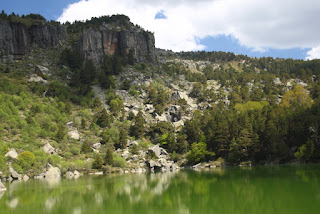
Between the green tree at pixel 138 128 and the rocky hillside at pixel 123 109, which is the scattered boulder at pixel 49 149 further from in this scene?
the green tree at pixel 138 128

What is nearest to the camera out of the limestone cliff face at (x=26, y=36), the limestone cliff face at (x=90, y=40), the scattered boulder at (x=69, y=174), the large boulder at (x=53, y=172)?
the large boulder at (x=53, y=172)

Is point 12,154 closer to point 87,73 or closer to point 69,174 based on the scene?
point 69,174

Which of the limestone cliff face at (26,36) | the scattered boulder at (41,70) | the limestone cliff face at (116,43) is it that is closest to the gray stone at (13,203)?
the scattered boulder at (41,70)

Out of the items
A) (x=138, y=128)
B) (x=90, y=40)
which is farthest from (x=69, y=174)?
(x=90, y=40)

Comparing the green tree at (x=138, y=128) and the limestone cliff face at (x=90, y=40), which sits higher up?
the limestone cliff face at (x=90, y=40)

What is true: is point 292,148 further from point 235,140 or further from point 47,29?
point 47,29

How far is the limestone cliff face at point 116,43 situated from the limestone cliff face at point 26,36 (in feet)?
54.2

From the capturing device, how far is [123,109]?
10819cm

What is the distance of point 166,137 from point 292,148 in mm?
40366

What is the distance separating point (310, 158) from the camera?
63.2 meters

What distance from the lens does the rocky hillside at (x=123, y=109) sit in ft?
229

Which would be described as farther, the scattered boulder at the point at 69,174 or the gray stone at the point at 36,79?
the gray stone at the point at 36,79

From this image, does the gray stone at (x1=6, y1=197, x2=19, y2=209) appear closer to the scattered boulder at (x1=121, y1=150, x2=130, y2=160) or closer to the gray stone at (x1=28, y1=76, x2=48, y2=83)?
the scattered boulder at (x1=121, y1=150, x2=130, y2=160)

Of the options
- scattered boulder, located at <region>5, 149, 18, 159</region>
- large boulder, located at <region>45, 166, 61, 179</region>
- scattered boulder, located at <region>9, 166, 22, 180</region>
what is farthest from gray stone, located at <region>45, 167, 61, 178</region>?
scattered boulder, located at <region>5, 149, 18, 159</region>
